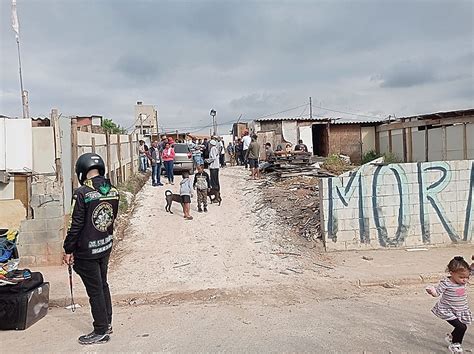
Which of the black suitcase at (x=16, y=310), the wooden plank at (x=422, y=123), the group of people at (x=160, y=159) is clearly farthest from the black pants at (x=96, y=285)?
the wooden plank at (x=422, y=123)

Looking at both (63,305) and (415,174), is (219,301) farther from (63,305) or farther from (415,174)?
(415,174)

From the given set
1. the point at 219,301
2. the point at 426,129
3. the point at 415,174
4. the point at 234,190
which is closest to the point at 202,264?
the point at 219,301

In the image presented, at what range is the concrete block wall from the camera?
8.66 metres

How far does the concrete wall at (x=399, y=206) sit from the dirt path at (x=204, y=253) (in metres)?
0.98

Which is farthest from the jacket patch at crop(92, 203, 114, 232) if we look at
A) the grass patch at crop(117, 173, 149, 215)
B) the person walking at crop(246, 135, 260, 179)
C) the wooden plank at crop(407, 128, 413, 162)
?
the wooden plank at crop(407, 128, 413, 162)

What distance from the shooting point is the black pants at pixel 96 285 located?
498 cm

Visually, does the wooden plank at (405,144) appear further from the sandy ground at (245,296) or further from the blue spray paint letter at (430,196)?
the blue spray paint letter at (430,196)

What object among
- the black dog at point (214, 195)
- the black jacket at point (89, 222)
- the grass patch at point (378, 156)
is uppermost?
the grass patch at point (378, 156)

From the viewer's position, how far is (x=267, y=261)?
880 cm

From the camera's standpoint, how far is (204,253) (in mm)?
9422

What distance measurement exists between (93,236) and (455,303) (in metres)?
3.66

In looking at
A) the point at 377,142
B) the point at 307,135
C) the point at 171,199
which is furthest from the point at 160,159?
the point at 377,142

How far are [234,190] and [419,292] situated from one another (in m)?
8.92

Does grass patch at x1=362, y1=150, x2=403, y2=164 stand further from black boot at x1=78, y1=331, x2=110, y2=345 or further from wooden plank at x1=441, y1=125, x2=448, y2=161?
black boot at x1=78, y1=331, x2=110, y2=345
